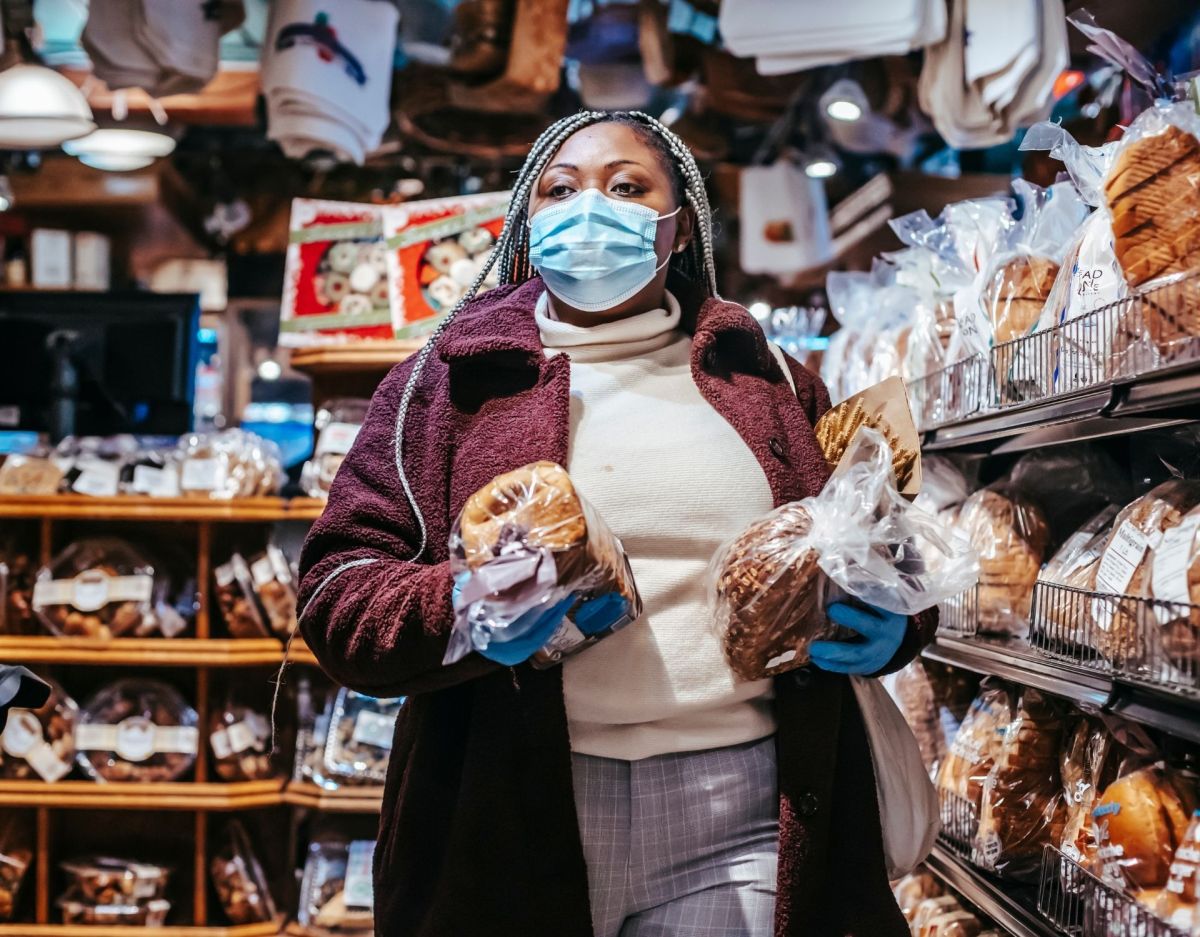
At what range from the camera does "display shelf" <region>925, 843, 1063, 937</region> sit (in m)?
2.09

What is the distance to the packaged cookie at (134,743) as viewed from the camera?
357cm

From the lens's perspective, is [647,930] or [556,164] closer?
[647,930]

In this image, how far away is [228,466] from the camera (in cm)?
369

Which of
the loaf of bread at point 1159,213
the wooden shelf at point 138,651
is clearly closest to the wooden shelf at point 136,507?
the wooden shelf at point 138,651

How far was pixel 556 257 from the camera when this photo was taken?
1943mm

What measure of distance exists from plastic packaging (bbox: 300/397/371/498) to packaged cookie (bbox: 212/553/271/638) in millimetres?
299

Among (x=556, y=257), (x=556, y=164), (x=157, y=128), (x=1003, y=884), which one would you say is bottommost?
(x=1003, y=884)

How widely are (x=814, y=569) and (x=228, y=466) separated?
2438mm

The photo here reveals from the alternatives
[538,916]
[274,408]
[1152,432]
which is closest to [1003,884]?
[1152,432]

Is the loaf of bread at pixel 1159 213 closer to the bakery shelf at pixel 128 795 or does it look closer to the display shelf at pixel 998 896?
the display shelf at pixel 998 896

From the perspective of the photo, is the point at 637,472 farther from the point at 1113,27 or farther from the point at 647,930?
the point at 1113,27

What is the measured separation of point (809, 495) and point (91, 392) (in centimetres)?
292

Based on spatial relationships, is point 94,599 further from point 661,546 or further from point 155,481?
point 661,546

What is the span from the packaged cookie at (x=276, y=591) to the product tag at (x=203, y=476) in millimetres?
266
